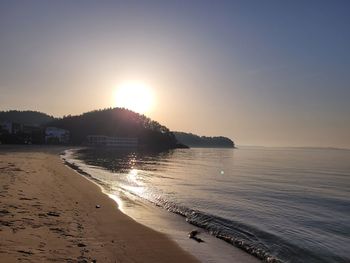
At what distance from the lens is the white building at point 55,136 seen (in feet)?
567

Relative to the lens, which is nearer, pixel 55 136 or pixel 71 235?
pixel 71 235

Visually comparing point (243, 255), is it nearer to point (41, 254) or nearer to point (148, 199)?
point (41, 254)

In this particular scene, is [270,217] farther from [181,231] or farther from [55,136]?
[55,136]

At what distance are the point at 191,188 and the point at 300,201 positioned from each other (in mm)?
9888

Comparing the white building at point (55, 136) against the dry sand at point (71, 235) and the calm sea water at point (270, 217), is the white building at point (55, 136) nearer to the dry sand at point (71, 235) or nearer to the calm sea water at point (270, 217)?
the calm sea water at point (270, 217)

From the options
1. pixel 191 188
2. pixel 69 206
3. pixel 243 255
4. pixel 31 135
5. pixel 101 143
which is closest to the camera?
pixel 243 255

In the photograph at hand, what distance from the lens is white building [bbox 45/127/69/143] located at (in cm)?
17275

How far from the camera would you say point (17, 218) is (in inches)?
572

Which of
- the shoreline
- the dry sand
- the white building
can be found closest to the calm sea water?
the shoreline

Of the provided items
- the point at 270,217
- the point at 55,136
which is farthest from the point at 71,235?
the point at 55,136

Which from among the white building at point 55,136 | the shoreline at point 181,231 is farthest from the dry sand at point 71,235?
the white building at point 55,136

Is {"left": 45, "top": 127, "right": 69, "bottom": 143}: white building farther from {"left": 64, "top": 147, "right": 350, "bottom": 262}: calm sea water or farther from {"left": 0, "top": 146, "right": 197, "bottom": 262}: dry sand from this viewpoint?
{"left": 0, "top": 146, "right": 197, "bottom": 262}: dry sand


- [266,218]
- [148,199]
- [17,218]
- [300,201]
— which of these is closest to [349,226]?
[266,218]

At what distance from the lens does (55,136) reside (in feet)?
584
